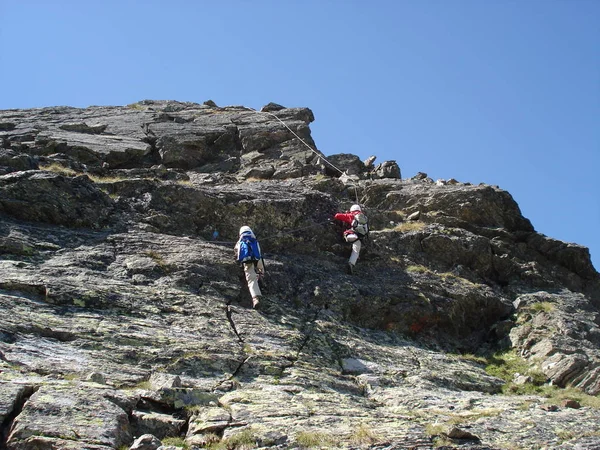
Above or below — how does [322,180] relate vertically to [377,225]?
above

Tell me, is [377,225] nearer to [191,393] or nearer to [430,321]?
[430,321]

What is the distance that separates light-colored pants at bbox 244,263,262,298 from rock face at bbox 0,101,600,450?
1.17ft

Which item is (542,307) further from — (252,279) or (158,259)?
(158,259)

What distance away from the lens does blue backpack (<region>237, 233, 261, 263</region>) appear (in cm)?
1641

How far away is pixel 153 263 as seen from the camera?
632 inches

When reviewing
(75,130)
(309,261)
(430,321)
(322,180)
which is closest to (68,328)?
(309,261)

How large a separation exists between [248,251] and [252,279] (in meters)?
0.71

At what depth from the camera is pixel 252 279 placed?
53.3ft

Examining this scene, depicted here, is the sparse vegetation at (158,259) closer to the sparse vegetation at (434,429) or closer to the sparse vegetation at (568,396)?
the sparse vegetation at (434,429)

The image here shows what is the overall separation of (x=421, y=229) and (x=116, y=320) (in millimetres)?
10867

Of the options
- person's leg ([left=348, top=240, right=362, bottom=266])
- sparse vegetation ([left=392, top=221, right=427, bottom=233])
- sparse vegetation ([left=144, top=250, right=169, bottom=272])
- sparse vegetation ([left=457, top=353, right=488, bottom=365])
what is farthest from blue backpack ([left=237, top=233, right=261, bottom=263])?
sparse vegetation ([left=392, top=221, right=427, bottom=233])

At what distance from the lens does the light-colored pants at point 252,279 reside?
1596 cm

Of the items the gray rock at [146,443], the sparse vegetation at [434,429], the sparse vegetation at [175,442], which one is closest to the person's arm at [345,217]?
the sparse vegetation at [434,429]

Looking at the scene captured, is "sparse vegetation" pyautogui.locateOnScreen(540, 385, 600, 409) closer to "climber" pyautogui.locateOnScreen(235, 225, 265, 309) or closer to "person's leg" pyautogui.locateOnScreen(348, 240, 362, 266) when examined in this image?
"person's leg" pyautogui.locateOnScreen(348, 240, 362, 266)
